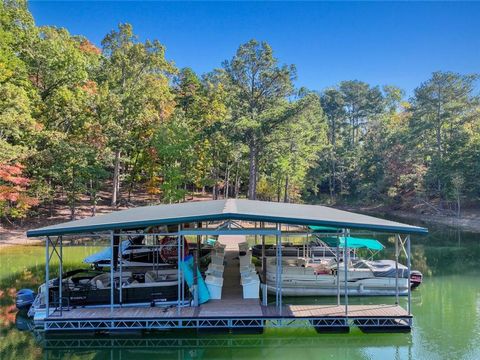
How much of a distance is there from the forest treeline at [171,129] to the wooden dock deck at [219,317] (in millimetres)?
15301

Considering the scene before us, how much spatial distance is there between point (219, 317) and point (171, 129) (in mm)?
24244

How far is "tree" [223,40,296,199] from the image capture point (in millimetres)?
32875

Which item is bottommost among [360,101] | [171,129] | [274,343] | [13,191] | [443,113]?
[274,343]

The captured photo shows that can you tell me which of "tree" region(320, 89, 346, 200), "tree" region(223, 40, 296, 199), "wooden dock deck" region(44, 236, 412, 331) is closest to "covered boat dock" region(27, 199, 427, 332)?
"wooden dock deck" region(44, 236, 412, 331)

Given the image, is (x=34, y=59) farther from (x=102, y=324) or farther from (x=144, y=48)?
(x=102, y=324)

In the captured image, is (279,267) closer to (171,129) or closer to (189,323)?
(189,323)

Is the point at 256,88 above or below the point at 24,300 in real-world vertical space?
above

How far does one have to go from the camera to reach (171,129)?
1294 inches

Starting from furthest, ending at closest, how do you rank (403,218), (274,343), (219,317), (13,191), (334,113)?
(334,113) < (403,218) < (13,191) < (274,343) < (219,317)

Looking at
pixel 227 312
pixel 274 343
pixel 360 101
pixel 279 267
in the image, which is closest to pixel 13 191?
pixel 227 312

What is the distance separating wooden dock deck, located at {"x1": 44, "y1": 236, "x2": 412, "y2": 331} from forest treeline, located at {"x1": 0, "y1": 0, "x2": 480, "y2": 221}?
15.3m

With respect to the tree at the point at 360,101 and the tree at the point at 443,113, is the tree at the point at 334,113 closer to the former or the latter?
the tree at the point at 360,101

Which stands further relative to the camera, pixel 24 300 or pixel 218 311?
pixel 24 300

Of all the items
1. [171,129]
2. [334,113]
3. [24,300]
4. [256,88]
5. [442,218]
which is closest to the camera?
[24,300]
